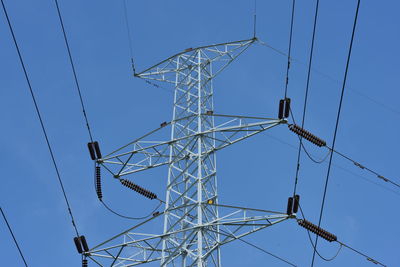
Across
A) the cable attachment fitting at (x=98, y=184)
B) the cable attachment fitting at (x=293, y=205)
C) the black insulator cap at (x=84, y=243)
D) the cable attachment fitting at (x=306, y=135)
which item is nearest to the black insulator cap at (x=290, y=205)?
the cable attachment fitting at (x=293, y=205)

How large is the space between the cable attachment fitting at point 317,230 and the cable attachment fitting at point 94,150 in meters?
7.86

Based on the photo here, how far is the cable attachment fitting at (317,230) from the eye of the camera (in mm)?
19469

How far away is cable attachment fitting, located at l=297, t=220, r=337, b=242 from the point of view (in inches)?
766

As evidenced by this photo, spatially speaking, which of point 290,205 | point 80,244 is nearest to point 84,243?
point 80,244

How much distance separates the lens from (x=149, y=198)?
2492 centimetres

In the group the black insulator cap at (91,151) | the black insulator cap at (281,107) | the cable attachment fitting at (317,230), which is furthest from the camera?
the black insulator cap at (91,151)

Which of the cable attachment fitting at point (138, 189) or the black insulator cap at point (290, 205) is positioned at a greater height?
the cable attachment fitting at point (138, 189)

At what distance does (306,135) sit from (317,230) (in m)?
3.26

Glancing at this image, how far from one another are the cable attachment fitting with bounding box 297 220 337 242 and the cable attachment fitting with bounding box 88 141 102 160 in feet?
25.8

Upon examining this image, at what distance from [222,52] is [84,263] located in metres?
10.4

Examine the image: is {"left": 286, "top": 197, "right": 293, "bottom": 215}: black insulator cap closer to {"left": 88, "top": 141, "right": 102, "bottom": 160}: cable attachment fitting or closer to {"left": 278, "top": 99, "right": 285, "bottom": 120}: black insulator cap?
Answer: {"left": 278, "top": 99, "right": 285, "bottom": 120}: black insulator cap

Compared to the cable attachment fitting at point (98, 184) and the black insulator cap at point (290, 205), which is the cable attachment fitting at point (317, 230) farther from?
the cable attachment fitting at point (98, 184)

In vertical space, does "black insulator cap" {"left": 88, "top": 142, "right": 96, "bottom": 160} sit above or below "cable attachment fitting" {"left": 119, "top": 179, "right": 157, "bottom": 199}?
above

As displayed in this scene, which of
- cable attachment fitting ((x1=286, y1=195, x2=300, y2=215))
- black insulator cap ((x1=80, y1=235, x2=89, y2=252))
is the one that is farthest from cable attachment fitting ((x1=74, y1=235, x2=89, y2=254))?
cable attachment fitting ((x1=286, y1=195, x2=300, y2=215))
